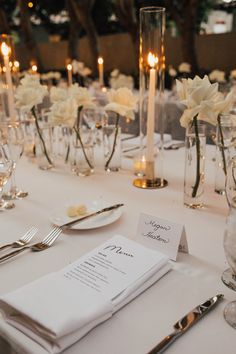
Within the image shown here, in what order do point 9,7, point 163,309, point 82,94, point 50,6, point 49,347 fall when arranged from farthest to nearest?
point 9,7 → point 50,6 → point 82,94 → point 163,309 → point 49,347

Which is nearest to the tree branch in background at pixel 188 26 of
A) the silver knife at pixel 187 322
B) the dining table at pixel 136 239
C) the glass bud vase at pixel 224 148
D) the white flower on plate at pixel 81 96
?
the dining table at pixel 136 239

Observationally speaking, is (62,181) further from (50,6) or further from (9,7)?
(9,7)

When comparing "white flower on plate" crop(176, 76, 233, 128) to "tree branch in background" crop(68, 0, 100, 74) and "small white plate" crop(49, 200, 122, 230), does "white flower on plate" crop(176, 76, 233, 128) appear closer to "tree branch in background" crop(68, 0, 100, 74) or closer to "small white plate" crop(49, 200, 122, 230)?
"small white plate" crop(49, 200, 122, 230)

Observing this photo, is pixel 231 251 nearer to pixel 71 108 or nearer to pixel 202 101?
pixel 202 101

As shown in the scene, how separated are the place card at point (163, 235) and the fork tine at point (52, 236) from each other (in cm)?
22

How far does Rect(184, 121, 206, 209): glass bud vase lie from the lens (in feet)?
3.74

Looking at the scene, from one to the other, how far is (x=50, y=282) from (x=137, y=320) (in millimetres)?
190

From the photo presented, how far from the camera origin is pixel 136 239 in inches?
37.4

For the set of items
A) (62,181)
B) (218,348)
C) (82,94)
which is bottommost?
(218,348)

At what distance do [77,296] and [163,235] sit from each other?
29 cm

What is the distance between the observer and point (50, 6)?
9258 mm

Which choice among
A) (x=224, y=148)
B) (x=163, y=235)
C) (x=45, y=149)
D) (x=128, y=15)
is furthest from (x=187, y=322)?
(x=128, y=15)

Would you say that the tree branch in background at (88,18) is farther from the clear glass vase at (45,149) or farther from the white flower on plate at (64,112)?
the white flower on plate at (64,112)

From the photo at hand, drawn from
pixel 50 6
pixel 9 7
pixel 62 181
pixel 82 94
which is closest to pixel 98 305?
pixel 62 181
